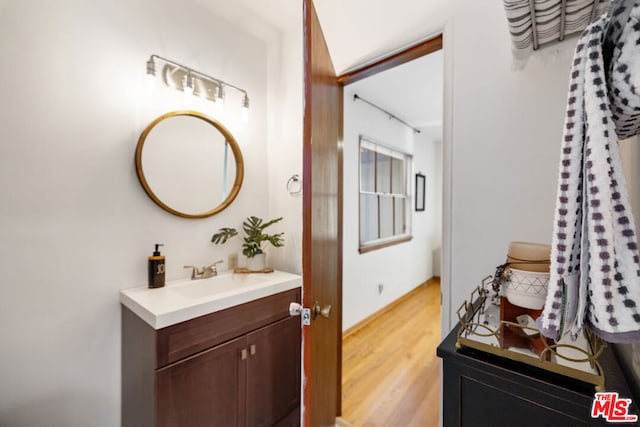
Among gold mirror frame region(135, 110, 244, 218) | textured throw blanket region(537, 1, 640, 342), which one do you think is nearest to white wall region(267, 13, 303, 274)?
gold mirror frame region(135, 110, 244, 218)

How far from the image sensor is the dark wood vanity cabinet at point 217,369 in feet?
3.67

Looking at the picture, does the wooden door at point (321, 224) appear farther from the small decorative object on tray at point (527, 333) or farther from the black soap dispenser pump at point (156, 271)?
the black soap dispenser pump at point (156, 271)

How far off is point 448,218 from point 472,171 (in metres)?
0.22

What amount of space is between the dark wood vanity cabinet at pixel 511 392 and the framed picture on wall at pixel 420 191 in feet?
12.0

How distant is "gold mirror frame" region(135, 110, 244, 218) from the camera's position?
1443 millimetres

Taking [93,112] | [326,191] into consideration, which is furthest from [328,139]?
[93,112]

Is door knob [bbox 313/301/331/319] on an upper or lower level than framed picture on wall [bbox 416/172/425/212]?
lower

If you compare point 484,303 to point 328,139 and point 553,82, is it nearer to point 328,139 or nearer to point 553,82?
point 553,82

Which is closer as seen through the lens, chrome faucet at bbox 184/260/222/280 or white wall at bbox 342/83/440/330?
chrome faucet at bbox 184/260/222/280

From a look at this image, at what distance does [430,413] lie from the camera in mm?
1659

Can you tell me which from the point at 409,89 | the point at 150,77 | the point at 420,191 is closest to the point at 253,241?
the point at 150,77

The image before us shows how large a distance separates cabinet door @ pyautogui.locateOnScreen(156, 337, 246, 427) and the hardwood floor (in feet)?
2.53

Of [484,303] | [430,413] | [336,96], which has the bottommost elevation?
[430,413]

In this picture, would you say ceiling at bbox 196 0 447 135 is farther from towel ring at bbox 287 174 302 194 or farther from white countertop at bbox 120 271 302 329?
white countertop at bbox 120 271 302 329
